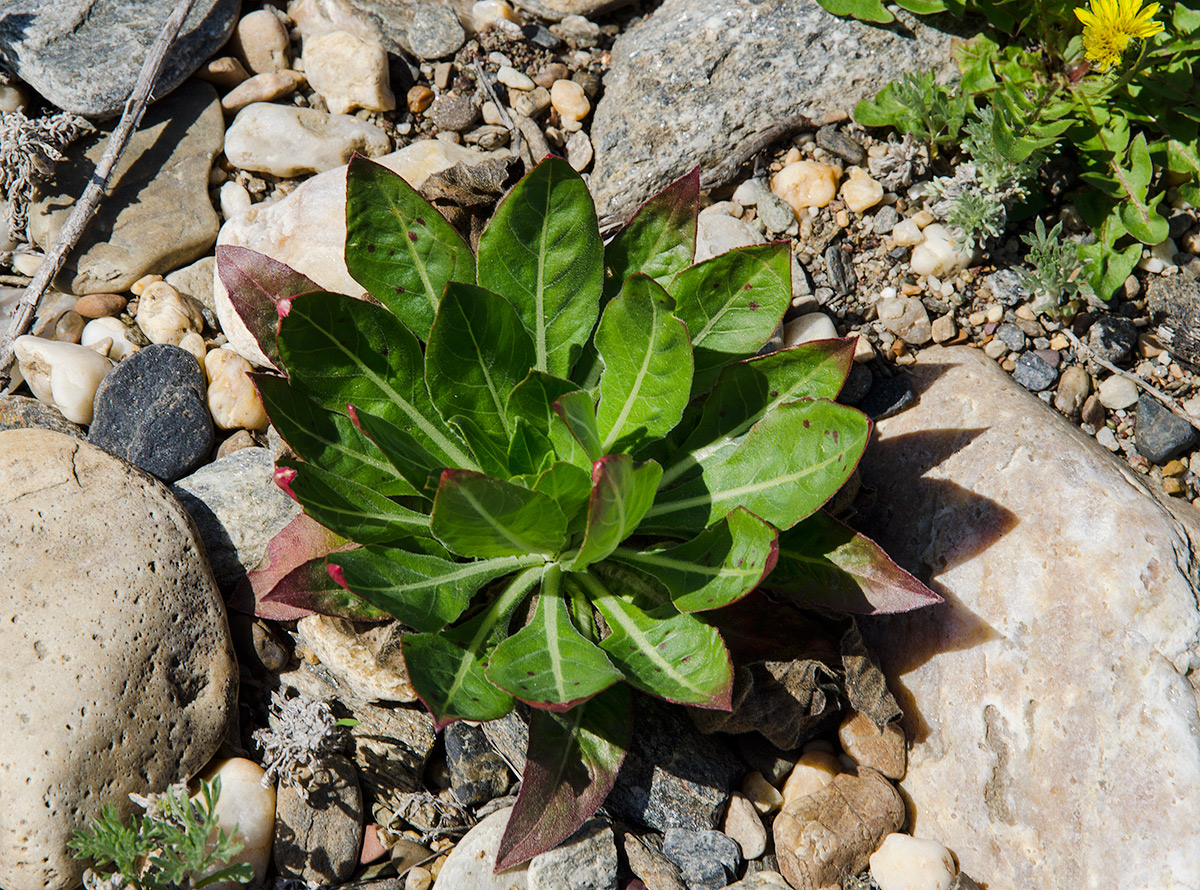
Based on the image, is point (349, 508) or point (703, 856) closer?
point (349, 508)

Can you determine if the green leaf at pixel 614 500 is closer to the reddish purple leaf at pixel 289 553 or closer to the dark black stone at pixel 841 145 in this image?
the reddish purple leaf at pixel 289 553

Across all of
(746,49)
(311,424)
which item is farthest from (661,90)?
(311,424)

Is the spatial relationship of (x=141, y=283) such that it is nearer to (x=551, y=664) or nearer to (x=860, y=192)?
(x=551, y=664)

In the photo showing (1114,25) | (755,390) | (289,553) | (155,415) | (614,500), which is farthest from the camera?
(155,415)

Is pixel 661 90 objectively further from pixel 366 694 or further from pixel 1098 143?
pixel 366 694

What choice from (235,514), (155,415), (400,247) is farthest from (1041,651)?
(155,415)

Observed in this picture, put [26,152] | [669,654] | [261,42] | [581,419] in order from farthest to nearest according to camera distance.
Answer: [261,42]
[26,152]
[669,654]
[581,419]

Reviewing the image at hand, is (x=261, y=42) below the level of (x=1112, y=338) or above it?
above
